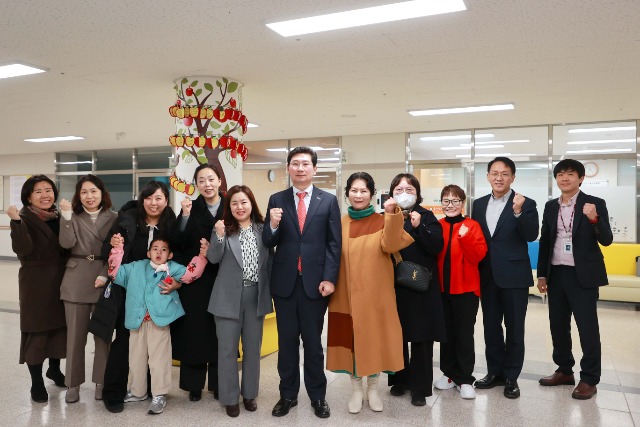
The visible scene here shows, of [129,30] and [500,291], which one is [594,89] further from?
[129,30]

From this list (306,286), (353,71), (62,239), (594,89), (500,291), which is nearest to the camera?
(306,286)

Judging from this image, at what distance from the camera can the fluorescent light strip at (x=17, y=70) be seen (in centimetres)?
494

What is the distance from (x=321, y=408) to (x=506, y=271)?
156cm

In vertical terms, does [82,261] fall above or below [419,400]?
above

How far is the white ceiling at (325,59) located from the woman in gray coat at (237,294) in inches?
60.4

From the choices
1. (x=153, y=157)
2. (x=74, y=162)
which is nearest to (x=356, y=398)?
(x=153, y=157)

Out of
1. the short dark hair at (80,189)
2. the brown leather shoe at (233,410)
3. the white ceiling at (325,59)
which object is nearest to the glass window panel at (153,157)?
the white ceiling at (325,59)

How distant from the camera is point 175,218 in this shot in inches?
136

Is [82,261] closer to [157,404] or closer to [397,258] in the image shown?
[157,404]

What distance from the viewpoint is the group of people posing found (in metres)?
3.14

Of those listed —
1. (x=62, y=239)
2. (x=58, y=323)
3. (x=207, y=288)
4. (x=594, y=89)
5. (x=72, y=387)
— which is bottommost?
(x=72, y=387)

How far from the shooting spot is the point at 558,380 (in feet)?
12.4

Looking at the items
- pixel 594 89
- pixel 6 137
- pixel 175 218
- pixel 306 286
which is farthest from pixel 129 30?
pixel 6 137

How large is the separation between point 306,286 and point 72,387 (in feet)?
5.92
